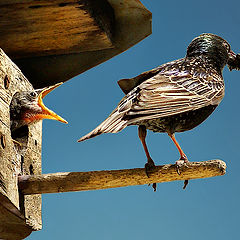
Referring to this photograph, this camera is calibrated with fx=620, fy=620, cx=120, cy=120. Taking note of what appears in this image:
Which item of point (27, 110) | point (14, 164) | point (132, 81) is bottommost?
point (14, 164)

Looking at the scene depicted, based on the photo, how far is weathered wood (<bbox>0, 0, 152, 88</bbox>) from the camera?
2541mm

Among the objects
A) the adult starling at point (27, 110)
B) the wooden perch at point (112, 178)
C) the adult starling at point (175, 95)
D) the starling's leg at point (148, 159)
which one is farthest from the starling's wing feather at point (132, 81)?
the wooden perch at point (112, 178)

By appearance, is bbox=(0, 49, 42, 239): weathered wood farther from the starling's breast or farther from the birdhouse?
the starling's breast

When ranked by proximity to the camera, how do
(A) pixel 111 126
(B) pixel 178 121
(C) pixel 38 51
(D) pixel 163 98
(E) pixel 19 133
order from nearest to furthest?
(A) pixel 111 126 < (D) pixel 163 98 < (B) pixel 178 121 < (E) pixel 19 133 < (C) pixel 38 51

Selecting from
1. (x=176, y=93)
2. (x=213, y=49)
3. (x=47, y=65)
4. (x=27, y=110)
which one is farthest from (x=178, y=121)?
(x=47, y=65)

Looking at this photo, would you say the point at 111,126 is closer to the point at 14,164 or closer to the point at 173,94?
the point at 173,94

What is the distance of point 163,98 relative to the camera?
230 cm

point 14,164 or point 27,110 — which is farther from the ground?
point 27,110

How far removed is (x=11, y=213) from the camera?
7.95 ft

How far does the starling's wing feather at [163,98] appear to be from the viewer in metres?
2.21

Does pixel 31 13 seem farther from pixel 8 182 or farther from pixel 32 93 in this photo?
pixel 8 182

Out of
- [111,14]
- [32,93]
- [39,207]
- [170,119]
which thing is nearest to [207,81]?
[170,119]

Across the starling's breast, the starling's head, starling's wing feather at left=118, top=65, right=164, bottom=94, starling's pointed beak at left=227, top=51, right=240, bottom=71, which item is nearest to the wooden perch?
the starling's breast

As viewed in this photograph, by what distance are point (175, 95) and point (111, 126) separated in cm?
31
